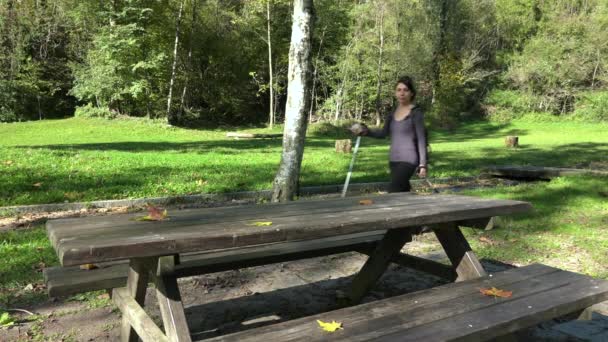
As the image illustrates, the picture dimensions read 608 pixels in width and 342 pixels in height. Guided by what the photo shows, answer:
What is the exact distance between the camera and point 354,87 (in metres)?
32.6

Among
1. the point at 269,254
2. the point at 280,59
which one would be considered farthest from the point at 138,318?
the point at 280,59

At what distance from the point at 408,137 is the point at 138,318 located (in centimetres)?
338

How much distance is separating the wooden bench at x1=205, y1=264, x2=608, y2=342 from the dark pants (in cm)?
215

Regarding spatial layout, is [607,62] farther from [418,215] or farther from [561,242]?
[418,215]

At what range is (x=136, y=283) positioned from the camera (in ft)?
8.59

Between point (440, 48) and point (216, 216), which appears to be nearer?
point (216, 216)

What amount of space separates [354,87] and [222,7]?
11.0 m

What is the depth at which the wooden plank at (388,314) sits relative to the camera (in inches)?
83.0

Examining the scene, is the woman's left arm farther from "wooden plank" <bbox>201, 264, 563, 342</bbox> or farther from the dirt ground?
"wooden plank" <bbox>201, 264, 563, 342</bbox>

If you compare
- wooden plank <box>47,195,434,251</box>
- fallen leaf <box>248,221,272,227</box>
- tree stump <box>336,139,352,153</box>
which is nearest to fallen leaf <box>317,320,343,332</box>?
fallen leaf <box>248,221,272,227</box>

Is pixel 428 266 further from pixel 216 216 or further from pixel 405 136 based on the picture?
pixel 405 136

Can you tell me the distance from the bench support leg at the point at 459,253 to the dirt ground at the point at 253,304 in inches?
21.4

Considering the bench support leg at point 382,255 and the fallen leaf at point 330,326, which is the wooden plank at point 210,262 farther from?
the fallen leaf at point 330,326

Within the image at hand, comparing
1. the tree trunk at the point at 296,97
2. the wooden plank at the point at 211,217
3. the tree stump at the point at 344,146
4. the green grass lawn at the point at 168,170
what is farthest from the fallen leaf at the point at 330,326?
the tree stump at the point at 344,146
